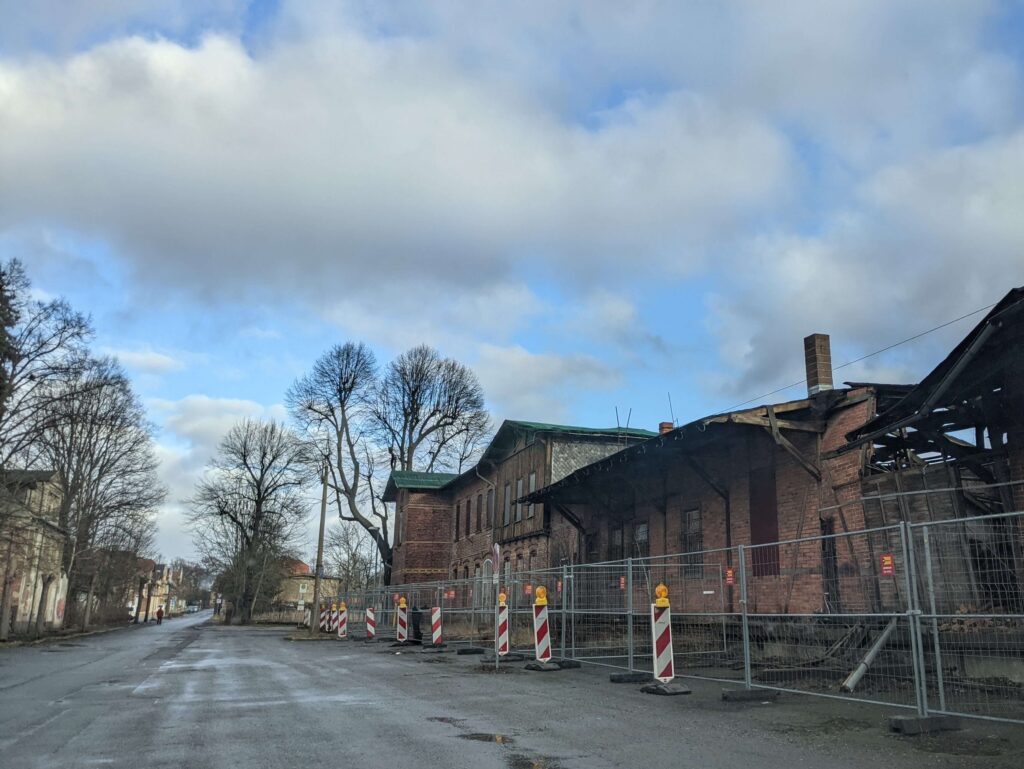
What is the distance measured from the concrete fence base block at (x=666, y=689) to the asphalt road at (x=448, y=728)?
0.50 feet

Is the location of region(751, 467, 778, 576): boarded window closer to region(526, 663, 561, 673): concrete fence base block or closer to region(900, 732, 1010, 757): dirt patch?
region(526, 663, 561, 673): concrete fence base block

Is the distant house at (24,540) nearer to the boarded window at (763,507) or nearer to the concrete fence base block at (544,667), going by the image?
the concrete fence base block at (544,667)

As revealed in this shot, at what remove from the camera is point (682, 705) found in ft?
33.4

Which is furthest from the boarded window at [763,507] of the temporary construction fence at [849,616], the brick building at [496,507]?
the brick building at [496,507]

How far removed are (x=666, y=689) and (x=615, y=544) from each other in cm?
1477

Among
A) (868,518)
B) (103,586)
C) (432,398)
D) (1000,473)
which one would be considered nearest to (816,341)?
(868,518)

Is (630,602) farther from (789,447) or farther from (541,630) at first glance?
(789,447)

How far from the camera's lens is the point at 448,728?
857 centimetres

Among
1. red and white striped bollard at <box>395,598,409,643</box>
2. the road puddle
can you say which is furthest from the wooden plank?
red and white striped bollard at <box>395,598,409,643</box>

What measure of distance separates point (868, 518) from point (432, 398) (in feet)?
133

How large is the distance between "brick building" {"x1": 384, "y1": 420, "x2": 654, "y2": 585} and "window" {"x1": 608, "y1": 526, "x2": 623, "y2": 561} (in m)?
2.61

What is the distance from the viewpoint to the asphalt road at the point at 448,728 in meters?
6.90

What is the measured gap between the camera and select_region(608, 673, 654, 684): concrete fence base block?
511 inches

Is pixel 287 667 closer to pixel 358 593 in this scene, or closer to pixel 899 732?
pixel 899 732
